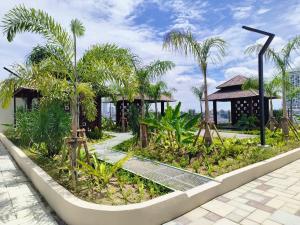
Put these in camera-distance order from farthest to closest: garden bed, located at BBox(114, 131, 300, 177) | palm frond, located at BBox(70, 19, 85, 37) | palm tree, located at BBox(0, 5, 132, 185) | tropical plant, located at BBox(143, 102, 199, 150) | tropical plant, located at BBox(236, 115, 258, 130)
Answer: tropical plant, located at BBox(236, 115, 258, 130), tropical plant, located at BBox(143, 102, 199, 150), garden bed, located at BBox(114, 131, 300, 177), palm frond, located at BBox(70, 19, 85, 37), palm tree, located at BBox(0, 5, 132, 185)

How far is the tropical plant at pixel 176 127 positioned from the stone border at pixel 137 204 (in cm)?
265

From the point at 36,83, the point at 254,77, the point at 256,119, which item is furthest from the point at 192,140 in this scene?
the point at 256,119

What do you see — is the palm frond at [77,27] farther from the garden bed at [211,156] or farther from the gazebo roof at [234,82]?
the gazebo roof at [234,82]

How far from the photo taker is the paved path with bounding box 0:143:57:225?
161 inches

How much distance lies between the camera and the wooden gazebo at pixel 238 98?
57.8ft

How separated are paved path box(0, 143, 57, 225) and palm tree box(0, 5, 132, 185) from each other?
1674 millimetres

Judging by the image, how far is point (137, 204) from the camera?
3.73 metres

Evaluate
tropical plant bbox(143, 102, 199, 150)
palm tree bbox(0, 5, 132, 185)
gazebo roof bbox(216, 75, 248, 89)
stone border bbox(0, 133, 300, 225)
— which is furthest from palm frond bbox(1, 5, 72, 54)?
gazebo roof bbox(216, 75, 248, 89)

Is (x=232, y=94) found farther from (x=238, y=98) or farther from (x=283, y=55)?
(x=283, y=55)

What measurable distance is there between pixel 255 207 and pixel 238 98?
14.8 metres

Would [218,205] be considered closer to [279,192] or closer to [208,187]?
[208,187]

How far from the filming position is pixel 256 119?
1678cm

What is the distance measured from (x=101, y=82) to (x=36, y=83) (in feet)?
4.76

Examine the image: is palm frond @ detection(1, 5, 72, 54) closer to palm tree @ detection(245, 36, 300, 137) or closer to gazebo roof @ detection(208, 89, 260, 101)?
palm tree @ detection(245, 36, 300, 137)
